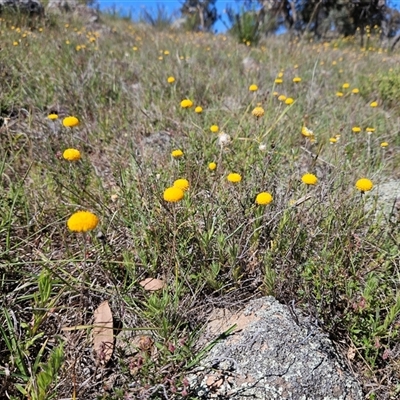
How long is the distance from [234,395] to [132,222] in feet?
3.04

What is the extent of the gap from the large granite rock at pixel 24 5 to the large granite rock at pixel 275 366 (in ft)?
22.5

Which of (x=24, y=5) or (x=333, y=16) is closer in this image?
(x=24, y=5)

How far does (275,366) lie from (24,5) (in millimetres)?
7470

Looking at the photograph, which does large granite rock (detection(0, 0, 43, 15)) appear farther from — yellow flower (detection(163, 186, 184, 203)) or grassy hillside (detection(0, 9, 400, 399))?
yellow flower (detection(163, 186, 184, 203))

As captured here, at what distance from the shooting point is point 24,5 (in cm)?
636

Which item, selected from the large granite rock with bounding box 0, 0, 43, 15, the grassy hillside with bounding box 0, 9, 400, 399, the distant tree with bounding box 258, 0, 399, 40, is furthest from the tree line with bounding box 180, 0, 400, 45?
the grassy hillside with bounding box 0, 9, 400, 399

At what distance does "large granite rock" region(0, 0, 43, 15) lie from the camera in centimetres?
615

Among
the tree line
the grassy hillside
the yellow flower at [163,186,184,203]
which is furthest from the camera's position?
the tree line

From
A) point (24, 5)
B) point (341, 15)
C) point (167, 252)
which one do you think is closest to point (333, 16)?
point (341, 15)

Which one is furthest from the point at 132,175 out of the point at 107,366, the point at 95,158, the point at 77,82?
the point at 77,82

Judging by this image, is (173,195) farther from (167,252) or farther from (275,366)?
(275,366)

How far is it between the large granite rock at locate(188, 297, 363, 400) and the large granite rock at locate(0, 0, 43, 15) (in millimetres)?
6872

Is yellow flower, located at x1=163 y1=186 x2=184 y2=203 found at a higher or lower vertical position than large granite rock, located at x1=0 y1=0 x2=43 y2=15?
lower

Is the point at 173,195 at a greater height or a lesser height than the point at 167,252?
greater
